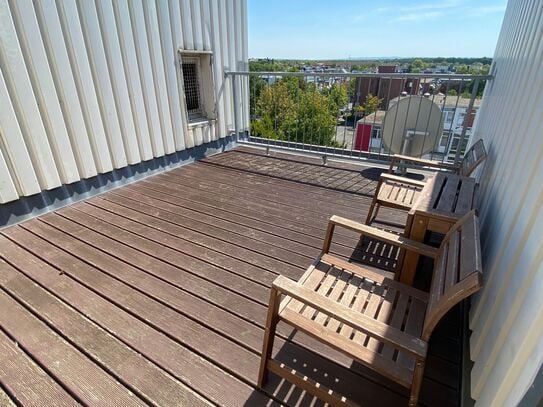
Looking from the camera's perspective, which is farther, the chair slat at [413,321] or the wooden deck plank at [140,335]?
the wooden deck plank at [140,335]

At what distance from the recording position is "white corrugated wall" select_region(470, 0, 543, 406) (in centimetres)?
78

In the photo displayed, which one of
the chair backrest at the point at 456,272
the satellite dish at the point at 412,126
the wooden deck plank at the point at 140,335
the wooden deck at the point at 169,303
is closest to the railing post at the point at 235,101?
the wooden deck at the point at 169,303

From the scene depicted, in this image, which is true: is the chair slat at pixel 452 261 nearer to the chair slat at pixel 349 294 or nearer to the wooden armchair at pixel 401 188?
the chair slat at pixel 349 294

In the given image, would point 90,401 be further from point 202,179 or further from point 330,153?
point 330,153

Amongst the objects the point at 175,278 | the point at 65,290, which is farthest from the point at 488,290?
the point at 65,290

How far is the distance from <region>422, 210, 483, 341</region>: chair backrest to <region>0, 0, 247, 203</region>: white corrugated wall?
126 inches

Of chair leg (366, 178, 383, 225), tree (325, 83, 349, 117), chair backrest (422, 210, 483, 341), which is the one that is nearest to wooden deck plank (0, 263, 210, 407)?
chair backrest (422, 210, 483, 341)

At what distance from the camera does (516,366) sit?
0.78 m

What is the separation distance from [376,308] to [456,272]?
0.44 meters

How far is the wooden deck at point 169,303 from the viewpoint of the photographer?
128 centimetres

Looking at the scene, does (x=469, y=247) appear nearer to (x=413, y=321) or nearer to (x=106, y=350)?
(x=413, y=321)

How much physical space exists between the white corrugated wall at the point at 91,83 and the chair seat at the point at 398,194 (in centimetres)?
286

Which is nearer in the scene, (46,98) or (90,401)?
(90,401)

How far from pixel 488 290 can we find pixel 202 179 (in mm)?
3140
